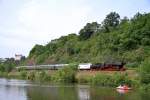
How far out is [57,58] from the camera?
181 meters

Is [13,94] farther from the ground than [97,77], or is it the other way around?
[97,77]

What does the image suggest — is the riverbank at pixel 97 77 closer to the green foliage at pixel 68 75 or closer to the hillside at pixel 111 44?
the green foliage at pixel 68 75

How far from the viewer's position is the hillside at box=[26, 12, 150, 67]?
13021 centimetres

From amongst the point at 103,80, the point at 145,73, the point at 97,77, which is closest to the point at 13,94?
the point at 145,73

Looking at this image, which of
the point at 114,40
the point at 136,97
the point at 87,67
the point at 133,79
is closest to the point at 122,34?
the point at 114,40

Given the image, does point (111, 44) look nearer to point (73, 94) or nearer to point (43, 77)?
point (43, 77)

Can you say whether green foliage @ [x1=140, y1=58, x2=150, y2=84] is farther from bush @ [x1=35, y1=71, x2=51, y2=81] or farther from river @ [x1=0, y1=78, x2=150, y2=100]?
bush @ [x1=35, y1=71, x2=51, y2=81]

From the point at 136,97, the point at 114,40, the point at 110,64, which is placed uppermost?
the point at 114,40

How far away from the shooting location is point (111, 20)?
182m

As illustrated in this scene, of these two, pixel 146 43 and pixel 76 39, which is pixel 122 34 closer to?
pixel 146 43

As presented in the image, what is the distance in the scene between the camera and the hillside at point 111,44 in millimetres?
130212

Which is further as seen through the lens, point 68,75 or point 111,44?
point 111,44

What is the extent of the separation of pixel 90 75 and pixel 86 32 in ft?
263

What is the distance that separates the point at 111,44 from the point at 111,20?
38439 millimetres
